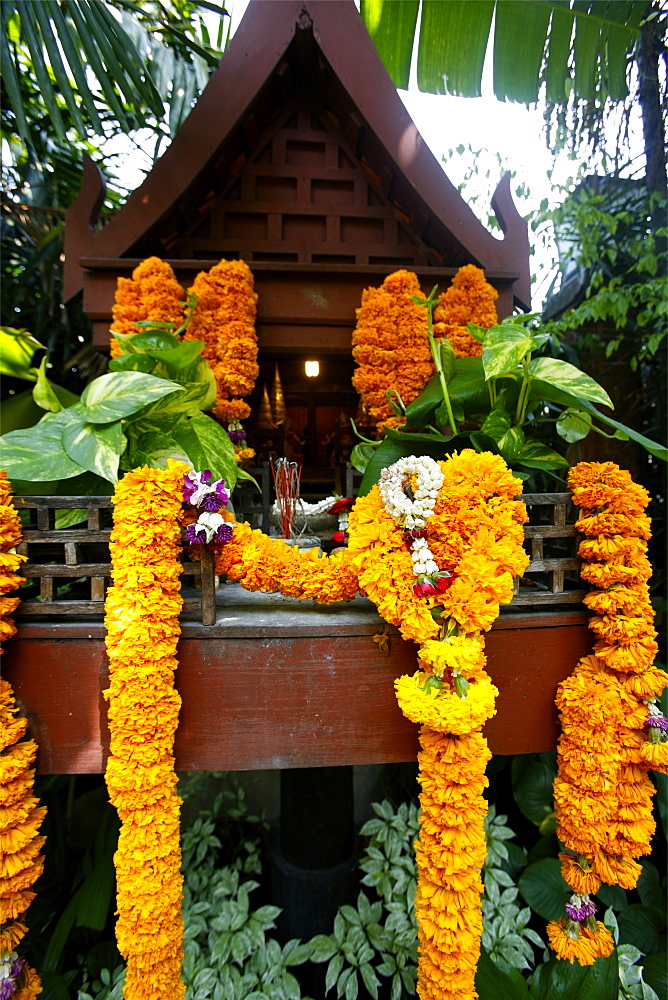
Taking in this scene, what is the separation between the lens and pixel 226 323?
6.09 feet

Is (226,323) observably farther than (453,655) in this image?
Yes

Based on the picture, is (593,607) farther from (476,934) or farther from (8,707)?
(8,707)

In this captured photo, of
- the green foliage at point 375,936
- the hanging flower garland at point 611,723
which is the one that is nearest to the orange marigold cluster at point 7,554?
the green foliage at point 375,936

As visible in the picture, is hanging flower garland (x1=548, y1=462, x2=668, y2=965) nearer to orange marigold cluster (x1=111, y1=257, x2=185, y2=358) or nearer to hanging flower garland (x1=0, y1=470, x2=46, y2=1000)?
hanging flower garland (x1=0, y1=470, x2=46, y2=1000)

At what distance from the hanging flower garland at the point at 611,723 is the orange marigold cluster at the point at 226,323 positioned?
132 cm

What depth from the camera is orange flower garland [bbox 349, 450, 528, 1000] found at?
43.9 inches

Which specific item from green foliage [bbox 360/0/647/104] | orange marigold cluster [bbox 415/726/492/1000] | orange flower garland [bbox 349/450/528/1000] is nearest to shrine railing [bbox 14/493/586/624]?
orange flower garland [bbox 349/450/528/1000]

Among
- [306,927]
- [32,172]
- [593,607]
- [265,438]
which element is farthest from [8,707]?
[32,172]

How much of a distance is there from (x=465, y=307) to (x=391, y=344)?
333 mm

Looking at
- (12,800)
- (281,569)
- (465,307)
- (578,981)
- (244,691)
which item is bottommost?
(578,981)

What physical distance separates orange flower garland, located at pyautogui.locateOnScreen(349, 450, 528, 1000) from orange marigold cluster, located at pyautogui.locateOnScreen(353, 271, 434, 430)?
2.64 ft

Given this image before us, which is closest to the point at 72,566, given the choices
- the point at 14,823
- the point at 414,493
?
the point at 14,823

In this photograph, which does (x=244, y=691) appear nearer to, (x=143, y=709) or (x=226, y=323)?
(x=143, y=709)

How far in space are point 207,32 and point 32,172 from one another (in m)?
1.42
